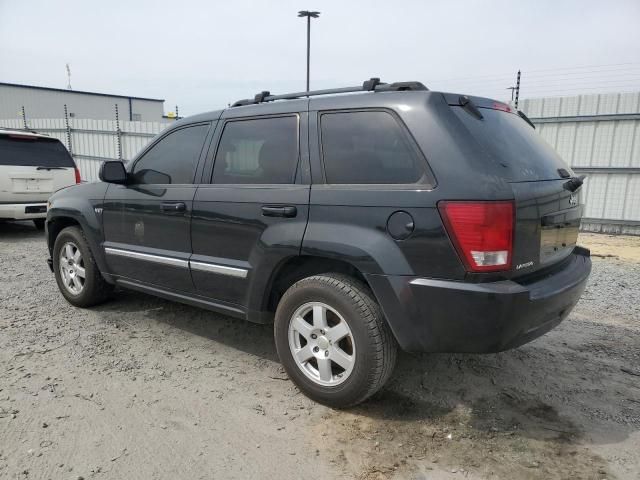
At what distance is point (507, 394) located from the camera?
313 cm

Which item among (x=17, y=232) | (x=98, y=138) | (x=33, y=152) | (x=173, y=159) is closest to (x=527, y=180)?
(x=173, y=159)

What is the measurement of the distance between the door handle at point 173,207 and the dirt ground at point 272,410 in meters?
1.08

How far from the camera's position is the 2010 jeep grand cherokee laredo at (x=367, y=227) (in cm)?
245

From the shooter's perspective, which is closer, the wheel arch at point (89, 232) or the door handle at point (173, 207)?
the door handle at point (173, 207)

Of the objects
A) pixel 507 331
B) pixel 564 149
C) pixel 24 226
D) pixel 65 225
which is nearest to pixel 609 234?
pixel 564 149

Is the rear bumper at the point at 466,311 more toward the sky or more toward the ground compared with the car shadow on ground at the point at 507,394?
more toward the sky

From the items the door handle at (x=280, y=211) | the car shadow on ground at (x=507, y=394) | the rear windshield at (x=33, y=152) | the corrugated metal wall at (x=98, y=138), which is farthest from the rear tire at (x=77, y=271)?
the corrugated metal wall at (x=98, y=138)

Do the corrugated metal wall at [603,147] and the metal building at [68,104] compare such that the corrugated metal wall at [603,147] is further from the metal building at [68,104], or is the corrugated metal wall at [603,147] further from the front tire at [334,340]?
the metal building at [68,104]

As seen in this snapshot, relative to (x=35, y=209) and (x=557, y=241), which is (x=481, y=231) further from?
(x=35, y=209)

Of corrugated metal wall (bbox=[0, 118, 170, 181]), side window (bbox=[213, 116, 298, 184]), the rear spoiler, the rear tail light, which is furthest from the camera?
corrugated metal wall (bbox=[0, 118, 170, 181])

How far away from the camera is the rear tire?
14.8ft

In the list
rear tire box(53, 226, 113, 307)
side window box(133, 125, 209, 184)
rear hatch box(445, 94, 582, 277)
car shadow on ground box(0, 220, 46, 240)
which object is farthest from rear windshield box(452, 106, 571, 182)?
car shadow on ground box(0, 220, 46, 240)

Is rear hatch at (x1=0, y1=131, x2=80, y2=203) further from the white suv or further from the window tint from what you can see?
the window tint

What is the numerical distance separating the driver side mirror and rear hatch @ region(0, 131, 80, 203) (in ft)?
16.6
